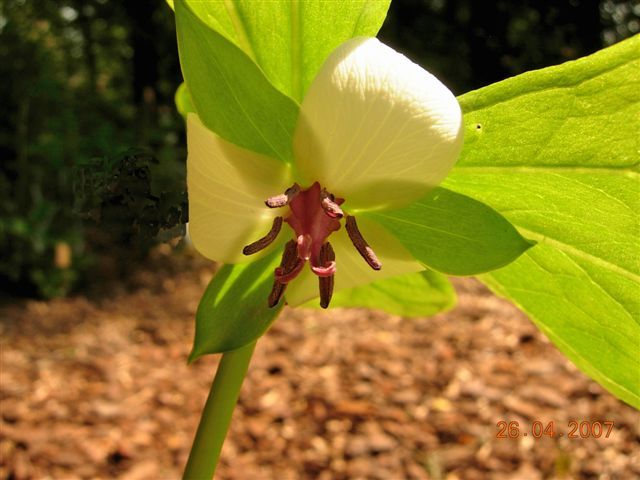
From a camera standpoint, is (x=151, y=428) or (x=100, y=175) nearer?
(x=100, y=175)

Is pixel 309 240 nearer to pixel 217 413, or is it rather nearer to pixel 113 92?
pixel 217 413

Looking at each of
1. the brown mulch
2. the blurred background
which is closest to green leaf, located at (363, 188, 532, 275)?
the blurred background

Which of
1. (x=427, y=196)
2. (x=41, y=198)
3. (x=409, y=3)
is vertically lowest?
(x=41, y=198)

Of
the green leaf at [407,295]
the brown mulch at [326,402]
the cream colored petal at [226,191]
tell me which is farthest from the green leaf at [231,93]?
the brown mulch at [326,402]

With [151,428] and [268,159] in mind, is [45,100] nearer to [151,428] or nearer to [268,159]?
[151,428]

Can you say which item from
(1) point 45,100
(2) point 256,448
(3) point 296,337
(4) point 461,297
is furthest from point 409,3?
(2) point 256,448

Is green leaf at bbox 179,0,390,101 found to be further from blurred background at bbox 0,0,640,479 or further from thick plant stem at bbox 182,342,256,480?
blurred background at bbox 0,0,640,479

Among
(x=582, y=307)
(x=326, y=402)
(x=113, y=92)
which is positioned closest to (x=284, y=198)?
(x=582, y=307)
